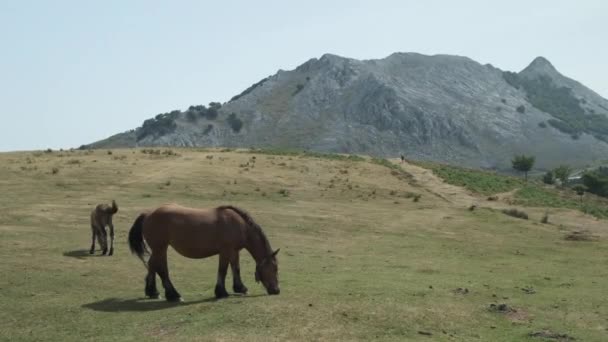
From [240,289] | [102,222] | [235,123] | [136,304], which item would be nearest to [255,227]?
[240,289]

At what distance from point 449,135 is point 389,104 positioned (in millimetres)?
22121

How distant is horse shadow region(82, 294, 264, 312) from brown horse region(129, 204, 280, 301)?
324 millimetres

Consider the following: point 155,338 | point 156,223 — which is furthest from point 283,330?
point 156,223

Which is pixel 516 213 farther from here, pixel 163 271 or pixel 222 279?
pixel 163 271

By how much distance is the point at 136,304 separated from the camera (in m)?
15.3

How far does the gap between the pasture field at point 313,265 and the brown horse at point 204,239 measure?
629 millimetres

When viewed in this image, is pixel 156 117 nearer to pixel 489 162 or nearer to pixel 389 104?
pixel 389 104

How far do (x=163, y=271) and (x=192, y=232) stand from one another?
1.34 m

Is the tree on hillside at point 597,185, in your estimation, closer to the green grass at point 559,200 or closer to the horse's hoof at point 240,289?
the green grass at point 559,200

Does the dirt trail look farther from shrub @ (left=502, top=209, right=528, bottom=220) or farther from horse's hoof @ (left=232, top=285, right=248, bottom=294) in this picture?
horse's hoof @ (left=232, top=285, right=248, bottom=294)

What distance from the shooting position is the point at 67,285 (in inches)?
692

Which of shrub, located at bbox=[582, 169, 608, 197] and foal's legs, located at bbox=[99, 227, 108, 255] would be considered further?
shrub, located at bbox=[582, 169, 608, 197]

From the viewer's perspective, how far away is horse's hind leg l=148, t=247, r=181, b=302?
1562cm

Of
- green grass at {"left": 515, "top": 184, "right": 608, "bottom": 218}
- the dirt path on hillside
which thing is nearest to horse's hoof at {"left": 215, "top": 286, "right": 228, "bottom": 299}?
the dirt path on hillside
